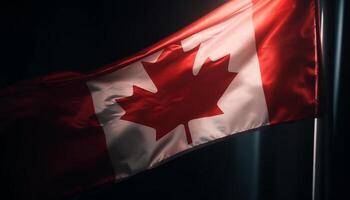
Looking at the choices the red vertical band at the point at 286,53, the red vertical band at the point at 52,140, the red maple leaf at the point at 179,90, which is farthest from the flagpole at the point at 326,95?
the red vertical band at the point at 52,140

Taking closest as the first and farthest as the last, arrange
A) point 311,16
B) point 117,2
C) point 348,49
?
point 311,16 → point 348,49 → point 117,2

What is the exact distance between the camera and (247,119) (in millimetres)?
1501

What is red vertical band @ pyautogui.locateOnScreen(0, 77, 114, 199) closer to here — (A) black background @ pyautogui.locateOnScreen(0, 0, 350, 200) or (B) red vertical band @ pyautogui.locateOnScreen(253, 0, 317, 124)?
(A) black background @ pyautogui.locateOnScreen(0, 0, 350, 200)

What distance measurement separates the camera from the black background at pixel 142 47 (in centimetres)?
202

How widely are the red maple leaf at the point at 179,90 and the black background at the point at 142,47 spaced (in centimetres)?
63

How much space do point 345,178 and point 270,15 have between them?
116 centimetres

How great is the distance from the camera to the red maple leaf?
1536mm

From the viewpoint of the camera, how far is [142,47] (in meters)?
2.13

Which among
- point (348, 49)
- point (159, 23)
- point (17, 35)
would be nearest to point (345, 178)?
point (348, 49)

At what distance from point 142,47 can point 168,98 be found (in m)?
0.69

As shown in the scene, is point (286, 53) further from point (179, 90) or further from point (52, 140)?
point (52, 140)

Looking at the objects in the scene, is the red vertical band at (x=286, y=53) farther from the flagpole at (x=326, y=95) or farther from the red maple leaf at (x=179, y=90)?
the red maple leaf at (x=179, y=90)

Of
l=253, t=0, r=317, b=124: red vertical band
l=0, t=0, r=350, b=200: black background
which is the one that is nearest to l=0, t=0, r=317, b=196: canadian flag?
l=253, t=0, r=317, b=124: red vertical band

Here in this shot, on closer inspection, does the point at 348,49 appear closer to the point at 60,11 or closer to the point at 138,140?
the point at 138,140
